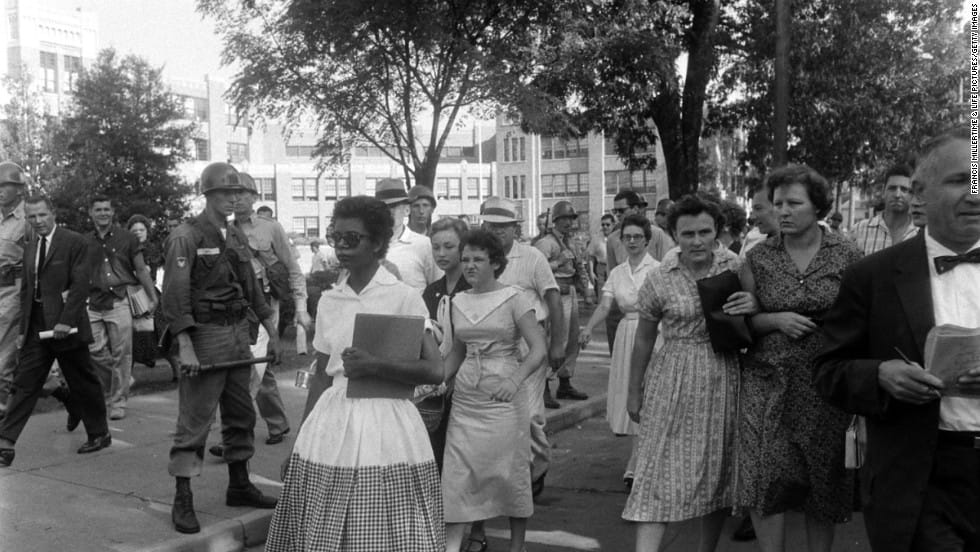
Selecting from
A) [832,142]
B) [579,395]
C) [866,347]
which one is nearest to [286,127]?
[579,395]

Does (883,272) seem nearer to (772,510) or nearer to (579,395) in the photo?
(772,510)

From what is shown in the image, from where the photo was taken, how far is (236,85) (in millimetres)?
15398

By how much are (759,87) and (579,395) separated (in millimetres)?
13615

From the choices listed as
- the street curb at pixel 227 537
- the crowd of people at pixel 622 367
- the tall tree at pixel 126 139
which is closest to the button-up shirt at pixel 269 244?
the crowd of people at pixel 622 367

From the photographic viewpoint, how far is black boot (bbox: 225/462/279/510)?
20.2 feet

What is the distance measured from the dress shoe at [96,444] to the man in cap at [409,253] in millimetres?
2970

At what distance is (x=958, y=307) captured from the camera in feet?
9.68

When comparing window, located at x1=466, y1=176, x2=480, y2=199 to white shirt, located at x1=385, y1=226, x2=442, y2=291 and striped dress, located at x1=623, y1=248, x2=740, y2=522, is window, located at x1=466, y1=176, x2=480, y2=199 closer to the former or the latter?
white shirt, located at x1=385, y1=226, x2=442, y2=291

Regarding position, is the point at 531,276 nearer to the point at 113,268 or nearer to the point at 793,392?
the point at 793,392

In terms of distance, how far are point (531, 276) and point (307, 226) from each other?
271ft

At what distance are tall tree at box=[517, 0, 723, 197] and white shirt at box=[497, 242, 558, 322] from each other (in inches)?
347

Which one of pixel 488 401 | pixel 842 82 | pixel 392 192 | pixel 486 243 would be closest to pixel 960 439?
pixel 488 401

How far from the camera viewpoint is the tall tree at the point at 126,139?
35.4 meters

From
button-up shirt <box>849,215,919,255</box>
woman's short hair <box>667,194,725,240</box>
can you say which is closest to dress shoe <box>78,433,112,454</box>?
woman's short hair <box>667,194,725,240</box>
